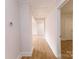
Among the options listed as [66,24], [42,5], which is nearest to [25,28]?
[42,5]

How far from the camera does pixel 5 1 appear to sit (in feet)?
7.47

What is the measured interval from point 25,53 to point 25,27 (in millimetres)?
1177

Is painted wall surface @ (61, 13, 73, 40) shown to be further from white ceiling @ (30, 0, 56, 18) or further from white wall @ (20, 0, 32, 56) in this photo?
white wall @ (20, 0, 32, 56)

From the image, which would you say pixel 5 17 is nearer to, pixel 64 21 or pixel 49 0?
pixel 49 0

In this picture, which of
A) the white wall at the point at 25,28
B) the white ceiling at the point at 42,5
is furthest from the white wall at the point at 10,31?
the white ceiling at the point at 42,5

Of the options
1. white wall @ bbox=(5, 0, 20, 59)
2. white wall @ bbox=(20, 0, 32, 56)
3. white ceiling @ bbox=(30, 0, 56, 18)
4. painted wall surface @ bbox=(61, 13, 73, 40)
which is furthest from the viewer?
painted wall surface @ bbox=(61, 13, 73, 40)

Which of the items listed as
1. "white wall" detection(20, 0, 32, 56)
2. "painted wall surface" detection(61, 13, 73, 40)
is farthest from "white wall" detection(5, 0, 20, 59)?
"painted wall surface" detection(61, 13, 73, 40)

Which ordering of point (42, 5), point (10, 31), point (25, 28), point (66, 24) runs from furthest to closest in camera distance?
point (66, 24) → point (42, 5) → point (25, 28) → point (10, 31)

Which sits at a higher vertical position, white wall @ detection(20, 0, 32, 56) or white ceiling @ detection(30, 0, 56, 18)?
white ceiling @ detection(30, 0, 56, 18)

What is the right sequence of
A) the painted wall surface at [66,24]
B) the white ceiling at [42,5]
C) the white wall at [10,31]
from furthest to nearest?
the painted wall surface at [66,24] → the white ceiling at [42,5] → the white wall at [10,31]

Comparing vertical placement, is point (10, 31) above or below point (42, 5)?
below

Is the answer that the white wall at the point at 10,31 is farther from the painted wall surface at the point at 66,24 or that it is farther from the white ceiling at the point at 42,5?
the painted wall surface at the point at 66,24

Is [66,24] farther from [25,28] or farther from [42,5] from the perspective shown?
[25,28]
